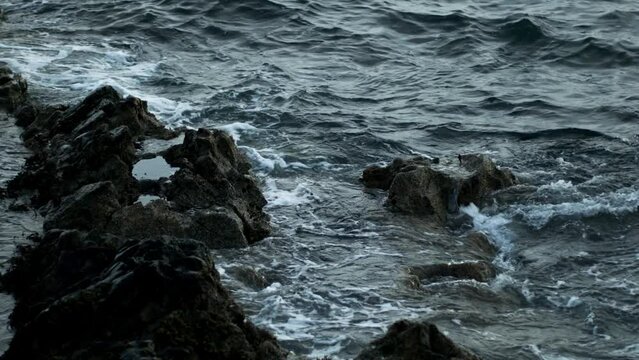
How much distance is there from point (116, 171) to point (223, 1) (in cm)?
1560

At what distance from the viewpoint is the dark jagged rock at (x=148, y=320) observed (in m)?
8.55

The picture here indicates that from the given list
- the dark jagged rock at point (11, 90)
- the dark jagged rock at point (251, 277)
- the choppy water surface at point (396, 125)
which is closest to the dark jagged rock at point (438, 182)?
the choppy water surface at point (396, 125)

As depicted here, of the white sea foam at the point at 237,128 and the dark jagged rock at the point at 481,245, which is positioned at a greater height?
the dark jagged rock at the point at 481,245

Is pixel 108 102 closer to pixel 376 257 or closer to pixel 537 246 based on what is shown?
pixel 376 257

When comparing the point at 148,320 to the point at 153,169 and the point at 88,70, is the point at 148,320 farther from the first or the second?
the point at 88,70

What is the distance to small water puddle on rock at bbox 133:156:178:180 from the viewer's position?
A: 45.9ft

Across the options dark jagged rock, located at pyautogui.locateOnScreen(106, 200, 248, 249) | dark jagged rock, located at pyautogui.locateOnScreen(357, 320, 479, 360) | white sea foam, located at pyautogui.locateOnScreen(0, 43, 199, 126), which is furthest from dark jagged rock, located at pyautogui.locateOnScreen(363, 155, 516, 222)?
dark jagged rock, located at pyautogui.locateOnScreen(357, 320, 479, 360)

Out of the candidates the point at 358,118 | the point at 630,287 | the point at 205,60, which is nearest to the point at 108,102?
the point at 358,118

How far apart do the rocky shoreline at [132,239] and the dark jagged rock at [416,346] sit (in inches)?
0.4

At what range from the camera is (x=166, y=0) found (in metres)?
28.6

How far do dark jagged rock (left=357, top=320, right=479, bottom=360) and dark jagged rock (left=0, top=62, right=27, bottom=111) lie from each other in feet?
39.3

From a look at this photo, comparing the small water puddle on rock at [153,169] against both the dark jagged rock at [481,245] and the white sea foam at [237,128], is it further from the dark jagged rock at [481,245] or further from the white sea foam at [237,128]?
the dark jagged rock at [481,245]

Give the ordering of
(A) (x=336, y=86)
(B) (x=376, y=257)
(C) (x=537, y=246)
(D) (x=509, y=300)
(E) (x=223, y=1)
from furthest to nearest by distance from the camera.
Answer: (E) (x=223, y=1) < (A) (x=336, y=86) < (C) (x=537, y=246) < (B) (x=376, y=257) < (D) (x=509, y=300)

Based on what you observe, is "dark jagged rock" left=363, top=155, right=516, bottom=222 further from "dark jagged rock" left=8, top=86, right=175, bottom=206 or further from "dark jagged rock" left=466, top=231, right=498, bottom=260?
"dark jagged rock" left=8, top=86, right=175, bottom=206
